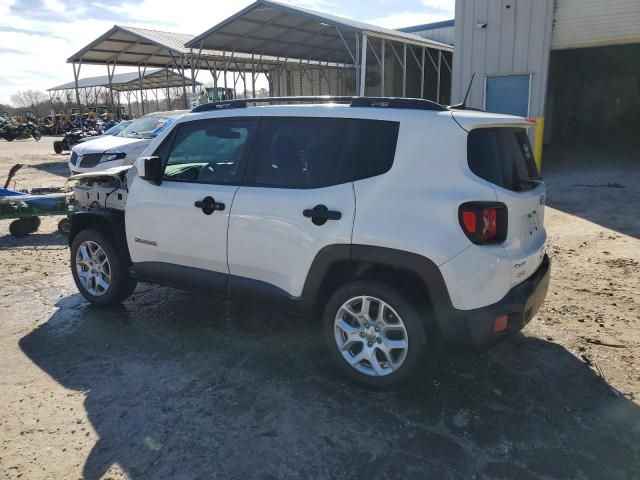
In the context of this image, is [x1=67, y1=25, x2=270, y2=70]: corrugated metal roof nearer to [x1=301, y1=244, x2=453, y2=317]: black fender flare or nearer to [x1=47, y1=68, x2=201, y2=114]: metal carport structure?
[x1=47, y1=68, x2=201, y2=114]: metal carport structure

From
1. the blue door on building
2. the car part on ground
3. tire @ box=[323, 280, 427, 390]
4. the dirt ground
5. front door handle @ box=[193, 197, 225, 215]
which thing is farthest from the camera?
the blue door on building

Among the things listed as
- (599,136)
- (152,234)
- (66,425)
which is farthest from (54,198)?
(599,136)

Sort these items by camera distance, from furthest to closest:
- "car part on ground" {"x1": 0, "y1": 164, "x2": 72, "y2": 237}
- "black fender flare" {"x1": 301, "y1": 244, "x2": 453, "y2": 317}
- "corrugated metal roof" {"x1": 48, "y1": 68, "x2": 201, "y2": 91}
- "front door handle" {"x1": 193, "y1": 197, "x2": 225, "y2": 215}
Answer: "corrugated metal roof" {"x1": 48, "y1": 68, "x2": 201, "y2": 91} → "car part on ground" {"x1": 0, "y1": 164, "x2": 72, "y2": 237} → "front door handle" {"x1": 193, "y1": 197, "x2": 225, "y2": 215} → "black fender flare" {"x1": 301, "y1": 244, "x2": 453, "y2": 317}

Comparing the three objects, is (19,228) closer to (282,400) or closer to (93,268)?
(93,268)

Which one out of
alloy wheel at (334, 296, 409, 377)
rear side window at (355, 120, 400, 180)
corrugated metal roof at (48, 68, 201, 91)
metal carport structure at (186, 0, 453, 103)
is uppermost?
corrugated metal roof at (48, 68, 201, 91)

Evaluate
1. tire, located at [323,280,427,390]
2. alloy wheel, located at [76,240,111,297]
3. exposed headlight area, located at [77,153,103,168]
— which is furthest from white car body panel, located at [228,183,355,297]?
exposed headlight area, located at [77,153,103,168]

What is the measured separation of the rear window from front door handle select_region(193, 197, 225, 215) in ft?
5.84

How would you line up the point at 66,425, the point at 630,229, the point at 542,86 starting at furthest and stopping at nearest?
the point at 542,86 < the point at 630,229 < the point at 66,425

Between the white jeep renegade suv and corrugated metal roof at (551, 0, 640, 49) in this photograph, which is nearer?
the white jeep renegade suv

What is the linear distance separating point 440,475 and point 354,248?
1336 millimetres

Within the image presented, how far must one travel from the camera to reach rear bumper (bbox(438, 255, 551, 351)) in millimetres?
2830

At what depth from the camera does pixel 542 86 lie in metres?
12.2

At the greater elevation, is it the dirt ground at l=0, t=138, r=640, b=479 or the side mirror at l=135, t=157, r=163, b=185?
the side mirror at l=135, t=157, r=163, b=185

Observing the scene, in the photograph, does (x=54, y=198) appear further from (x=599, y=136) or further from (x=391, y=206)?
(x=599, y=136)
